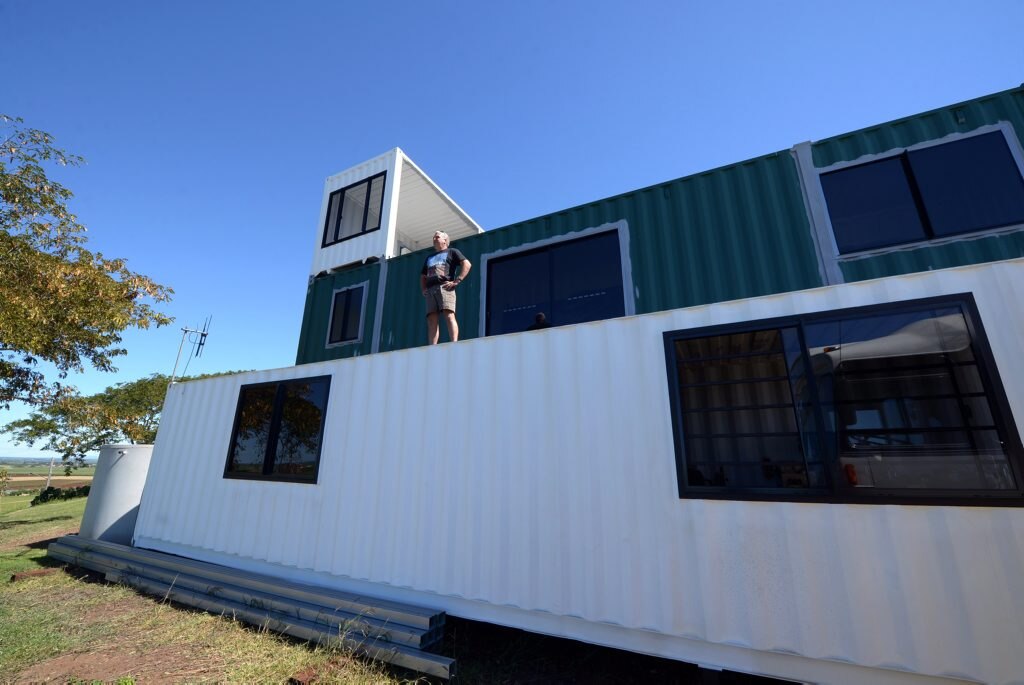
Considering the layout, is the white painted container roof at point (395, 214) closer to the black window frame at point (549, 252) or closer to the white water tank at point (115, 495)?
the black window frame at point (549, 252)

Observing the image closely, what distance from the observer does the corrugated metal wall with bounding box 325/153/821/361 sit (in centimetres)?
452

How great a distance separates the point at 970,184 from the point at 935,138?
0.61 m

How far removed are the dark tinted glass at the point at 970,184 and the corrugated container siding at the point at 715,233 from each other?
1150mm

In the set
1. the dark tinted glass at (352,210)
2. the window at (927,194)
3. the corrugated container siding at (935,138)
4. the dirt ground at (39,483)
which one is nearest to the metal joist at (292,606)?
the corrugated container siding at (935,138)

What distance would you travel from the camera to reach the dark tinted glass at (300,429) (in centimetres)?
434

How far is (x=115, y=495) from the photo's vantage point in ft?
19.9

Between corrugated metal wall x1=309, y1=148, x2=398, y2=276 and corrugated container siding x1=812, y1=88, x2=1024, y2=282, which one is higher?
corrugated metal wall x1=309, y1=148, x2=398, y2=276

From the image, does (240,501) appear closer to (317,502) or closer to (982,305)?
(317,502)

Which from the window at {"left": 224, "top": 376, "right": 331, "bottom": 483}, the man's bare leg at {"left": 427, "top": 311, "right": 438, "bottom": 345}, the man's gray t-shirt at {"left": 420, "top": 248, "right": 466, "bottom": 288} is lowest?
the window at {"left": 224, "top": 376, "right": 331, "bottom": 483}

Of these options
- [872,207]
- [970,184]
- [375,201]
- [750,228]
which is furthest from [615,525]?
[375,201]

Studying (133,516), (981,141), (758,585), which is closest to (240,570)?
(133,516)

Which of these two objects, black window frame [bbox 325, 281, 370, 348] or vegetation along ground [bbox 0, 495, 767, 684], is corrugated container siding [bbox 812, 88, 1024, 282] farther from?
black window frame [bbox 325, 281, 370, 348]

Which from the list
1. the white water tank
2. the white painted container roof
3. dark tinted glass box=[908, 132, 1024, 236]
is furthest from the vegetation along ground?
the white painted container roof

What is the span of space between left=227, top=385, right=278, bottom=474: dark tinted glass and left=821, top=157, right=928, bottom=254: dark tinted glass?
6880 millimetres
